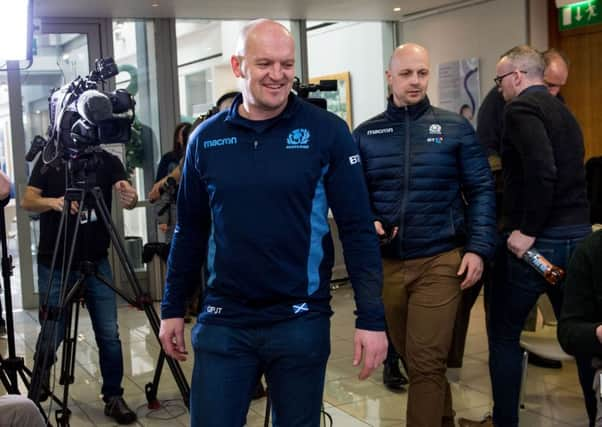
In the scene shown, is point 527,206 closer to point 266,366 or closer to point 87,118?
point 266,366

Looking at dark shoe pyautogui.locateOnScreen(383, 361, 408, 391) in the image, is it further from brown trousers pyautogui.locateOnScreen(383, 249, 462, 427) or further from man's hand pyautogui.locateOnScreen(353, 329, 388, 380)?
man's hand pyautogui.locateOnScreen(353, 329, 388, 380)

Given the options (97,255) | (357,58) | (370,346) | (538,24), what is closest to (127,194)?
(97,255)

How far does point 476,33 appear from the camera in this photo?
7230mm

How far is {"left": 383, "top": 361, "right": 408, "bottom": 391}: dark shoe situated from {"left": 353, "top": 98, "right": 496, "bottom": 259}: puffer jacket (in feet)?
4.19

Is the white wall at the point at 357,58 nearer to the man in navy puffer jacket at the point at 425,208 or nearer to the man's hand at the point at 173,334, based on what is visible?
the man in navy puffer jacket at the point at 425,208

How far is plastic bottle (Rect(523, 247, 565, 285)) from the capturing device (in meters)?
2.99

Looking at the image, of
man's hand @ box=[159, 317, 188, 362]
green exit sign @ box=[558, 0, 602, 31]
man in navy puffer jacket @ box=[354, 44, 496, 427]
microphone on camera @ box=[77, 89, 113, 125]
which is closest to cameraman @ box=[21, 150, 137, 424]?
microphone on camera @ box=[77, 89, 113, 125]

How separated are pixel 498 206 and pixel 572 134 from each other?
820 millimetres

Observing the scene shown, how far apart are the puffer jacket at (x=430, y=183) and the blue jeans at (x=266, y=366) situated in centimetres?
111

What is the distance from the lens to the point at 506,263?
3.18 meters

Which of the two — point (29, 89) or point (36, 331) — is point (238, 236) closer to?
point (36, 331)

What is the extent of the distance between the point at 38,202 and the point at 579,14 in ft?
15.4

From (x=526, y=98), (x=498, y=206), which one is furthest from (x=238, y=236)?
(x=498, y=206)

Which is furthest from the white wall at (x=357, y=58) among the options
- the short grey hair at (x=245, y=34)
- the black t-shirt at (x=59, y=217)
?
the short grey hair at (x=245, y=34)
